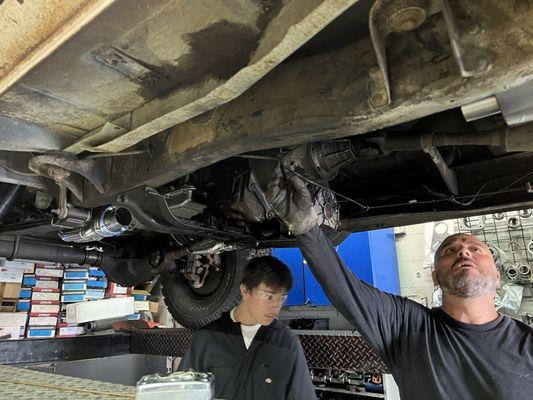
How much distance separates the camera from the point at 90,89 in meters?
1.06

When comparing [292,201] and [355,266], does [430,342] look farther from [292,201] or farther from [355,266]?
[355,266]

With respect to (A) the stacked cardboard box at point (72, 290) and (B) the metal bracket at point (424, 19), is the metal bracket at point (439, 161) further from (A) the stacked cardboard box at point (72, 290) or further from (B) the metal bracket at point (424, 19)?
(A) the stacked cardboard box at point (72, 290)

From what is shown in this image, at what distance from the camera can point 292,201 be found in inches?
55.9

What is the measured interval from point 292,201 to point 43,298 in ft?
13.4

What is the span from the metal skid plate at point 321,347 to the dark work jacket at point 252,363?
3.69 feet

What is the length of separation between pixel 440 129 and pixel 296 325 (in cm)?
378

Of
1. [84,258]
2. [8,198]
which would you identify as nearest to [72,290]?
[84,258]

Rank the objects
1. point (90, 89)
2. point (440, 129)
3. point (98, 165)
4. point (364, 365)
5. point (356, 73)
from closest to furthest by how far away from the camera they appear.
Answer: point (356, 73) → point (90, 89) → point (440, 129) → point (98, 165) → point (364, 365)

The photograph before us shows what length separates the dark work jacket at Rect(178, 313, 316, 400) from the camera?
1.78m

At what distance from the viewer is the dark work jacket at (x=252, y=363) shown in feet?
5.84

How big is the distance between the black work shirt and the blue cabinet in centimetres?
334

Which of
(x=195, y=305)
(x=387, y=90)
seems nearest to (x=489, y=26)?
(x=387, y=90)

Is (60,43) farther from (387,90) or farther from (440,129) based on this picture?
(440,129)

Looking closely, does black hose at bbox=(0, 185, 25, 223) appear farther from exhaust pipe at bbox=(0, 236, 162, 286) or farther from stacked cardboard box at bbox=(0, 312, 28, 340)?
stacked cardboard box at bbox=(0, 312, 28, 340)
